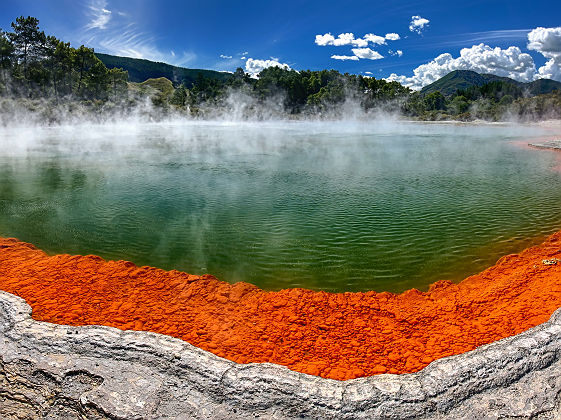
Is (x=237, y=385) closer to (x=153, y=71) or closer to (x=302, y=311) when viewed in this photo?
(x=302, y=311)

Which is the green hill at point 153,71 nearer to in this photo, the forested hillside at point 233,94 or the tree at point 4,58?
the forested hillside at point 233,94

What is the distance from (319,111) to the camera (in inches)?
3093

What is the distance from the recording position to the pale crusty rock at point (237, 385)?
3.54 meters

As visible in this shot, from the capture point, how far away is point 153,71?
155 m

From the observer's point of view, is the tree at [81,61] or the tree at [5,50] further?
the tree at [81,61]

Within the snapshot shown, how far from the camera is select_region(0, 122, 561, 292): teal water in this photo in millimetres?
7324

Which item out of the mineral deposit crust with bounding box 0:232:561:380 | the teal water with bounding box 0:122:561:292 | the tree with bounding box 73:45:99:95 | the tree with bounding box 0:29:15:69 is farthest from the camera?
the tree with bounding box 73:45:99:95

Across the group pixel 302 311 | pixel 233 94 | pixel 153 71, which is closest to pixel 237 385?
pixel 302 311

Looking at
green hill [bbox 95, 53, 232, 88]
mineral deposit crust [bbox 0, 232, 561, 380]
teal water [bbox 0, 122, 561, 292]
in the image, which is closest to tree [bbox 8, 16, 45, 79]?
teal water [bbox 0, 122, 561, 292]

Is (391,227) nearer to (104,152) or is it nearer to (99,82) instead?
(104,152)

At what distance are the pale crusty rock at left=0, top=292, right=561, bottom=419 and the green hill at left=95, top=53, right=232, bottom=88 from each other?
5842 inches

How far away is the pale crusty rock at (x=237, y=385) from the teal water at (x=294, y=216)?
8.42 ft

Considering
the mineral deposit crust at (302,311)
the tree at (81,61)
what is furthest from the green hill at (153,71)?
the mineral deposit crust at (302,311)

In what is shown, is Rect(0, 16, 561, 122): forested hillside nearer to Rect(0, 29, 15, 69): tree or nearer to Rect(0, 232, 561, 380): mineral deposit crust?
Rect(0, 29, 15, 69): tree
